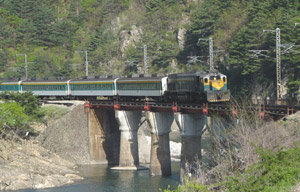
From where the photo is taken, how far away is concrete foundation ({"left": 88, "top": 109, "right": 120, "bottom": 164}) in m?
63.1

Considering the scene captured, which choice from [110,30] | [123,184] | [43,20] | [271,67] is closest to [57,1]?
[43,20]

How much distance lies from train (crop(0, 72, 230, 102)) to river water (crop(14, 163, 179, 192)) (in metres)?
7.99

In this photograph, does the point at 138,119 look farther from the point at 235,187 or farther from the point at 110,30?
the point at 110,30

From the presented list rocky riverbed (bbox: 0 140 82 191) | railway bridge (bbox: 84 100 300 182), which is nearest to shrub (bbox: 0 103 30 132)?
rocky riverbed (bbox: 0 140 82 191)

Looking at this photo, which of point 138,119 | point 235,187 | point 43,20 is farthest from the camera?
point 43,20

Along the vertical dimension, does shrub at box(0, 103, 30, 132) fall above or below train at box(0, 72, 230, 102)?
below

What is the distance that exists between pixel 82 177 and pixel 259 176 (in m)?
29.5

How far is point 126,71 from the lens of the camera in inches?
4641

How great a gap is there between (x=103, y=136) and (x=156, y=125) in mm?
11299

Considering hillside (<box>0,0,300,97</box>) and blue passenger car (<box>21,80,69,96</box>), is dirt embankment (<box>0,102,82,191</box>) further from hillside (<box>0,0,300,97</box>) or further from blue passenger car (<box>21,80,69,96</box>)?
hillside (<box>0,0,300,97</box>)

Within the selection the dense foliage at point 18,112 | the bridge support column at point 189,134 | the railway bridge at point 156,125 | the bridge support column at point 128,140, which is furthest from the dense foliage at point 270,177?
the dense foliage at point 18,112

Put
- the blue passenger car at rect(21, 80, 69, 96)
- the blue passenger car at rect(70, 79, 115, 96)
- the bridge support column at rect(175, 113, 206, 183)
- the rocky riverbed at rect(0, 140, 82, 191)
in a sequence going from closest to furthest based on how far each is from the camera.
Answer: the rocky riverbed at rect(0, 140, 82, 191)
the bridge support column at rect(175, 113, 206, 183)
the blue passenger car at rect(70, 79, 115, 96)
the blue passenger car at rect(21, 80, 69, 96)

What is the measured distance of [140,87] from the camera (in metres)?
59.2

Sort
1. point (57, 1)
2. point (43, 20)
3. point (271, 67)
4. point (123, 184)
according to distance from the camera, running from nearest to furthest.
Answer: point (123, 184) < point (271, 67) < point (43, 20) < point (57, 1)
